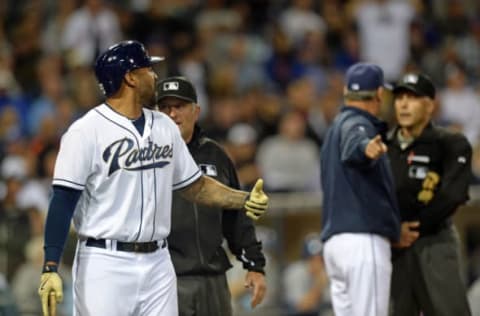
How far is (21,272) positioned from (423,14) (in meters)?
7.02

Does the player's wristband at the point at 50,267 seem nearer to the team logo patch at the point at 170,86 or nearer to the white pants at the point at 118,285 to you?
the white pants at the point at 118,285

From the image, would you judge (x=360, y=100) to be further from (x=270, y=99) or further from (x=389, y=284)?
(x=270, y=99)

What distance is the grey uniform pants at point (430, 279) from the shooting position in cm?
743

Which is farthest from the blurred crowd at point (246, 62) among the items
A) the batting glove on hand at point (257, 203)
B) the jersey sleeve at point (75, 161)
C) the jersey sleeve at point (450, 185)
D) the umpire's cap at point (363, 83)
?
the jersey sleeve at point (75, 161)

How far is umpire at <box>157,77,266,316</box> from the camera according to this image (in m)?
6.72

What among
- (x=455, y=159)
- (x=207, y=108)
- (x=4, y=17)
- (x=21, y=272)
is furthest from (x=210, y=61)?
(x=455, y=159)

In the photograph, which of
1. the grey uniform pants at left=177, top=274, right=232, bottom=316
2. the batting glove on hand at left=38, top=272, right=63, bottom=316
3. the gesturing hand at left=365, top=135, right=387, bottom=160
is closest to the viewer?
the batting glove on hand at left=38, top=272, right=63, bottom=316

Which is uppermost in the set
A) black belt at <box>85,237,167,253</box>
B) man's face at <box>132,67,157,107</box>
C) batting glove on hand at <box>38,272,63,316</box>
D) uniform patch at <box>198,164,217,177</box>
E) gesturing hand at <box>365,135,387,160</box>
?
man's face at <box>132,67,157,107</box>

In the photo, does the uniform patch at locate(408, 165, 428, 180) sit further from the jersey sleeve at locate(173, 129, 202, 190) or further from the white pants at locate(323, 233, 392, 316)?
the jersey sleeve at locate(173, 129, 202, 190)

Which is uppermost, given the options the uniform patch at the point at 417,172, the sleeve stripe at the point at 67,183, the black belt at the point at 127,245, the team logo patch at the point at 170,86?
the team logo patch at the point at 170,86

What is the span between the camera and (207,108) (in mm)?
13672

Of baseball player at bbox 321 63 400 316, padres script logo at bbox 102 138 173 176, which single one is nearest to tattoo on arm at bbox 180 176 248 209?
padres script logo at bbox 102 138 173 176

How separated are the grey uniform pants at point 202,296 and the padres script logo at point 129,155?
108cm

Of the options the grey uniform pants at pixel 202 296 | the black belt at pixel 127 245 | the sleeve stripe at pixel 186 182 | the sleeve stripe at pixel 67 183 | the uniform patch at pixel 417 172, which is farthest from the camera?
the uniform patch at pixel 417 172
